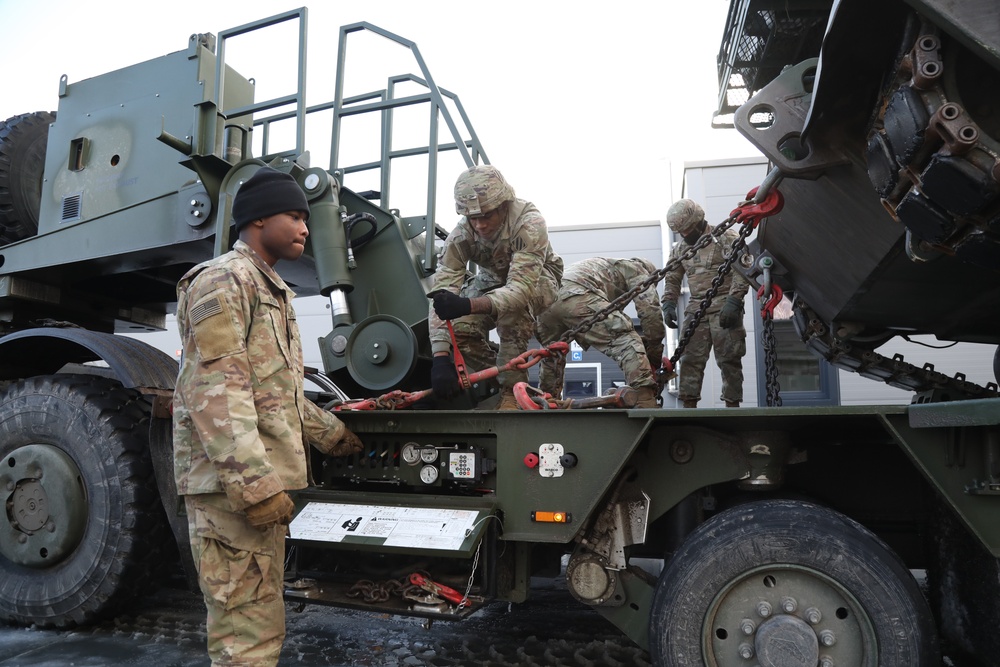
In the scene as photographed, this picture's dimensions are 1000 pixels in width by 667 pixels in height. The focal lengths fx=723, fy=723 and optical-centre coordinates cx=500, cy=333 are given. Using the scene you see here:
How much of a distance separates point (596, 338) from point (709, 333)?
6.55ft

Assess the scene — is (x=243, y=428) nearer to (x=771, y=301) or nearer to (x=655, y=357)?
(x=771, y=301)

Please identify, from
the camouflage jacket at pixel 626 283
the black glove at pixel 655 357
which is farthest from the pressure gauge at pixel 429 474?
the black glove at pixel 655 357

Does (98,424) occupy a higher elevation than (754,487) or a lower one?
higher

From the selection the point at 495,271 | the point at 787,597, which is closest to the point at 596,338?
the point at 495,271

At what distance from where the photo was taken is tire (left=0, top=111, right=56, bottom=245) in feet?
16.6

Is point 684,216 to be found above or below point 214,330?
above

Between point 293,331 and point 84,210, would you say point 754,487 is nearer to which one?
point 293,331

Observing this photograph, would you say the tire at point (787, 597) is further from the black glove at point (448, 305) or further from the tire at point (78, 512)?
the tire at point (78, 512)

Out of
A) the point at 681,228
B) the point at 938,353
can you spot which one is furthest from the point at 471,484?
the point at 938,353

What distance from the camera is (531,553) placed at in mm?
3139

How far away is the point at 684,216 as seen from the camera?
6.38 metres

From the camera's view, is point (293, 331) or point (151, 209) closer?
point (293, 331)

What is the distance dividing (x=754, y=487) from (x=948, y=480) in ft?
2.37

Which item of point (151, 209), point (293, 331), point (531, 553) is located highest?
point (151, 209)
